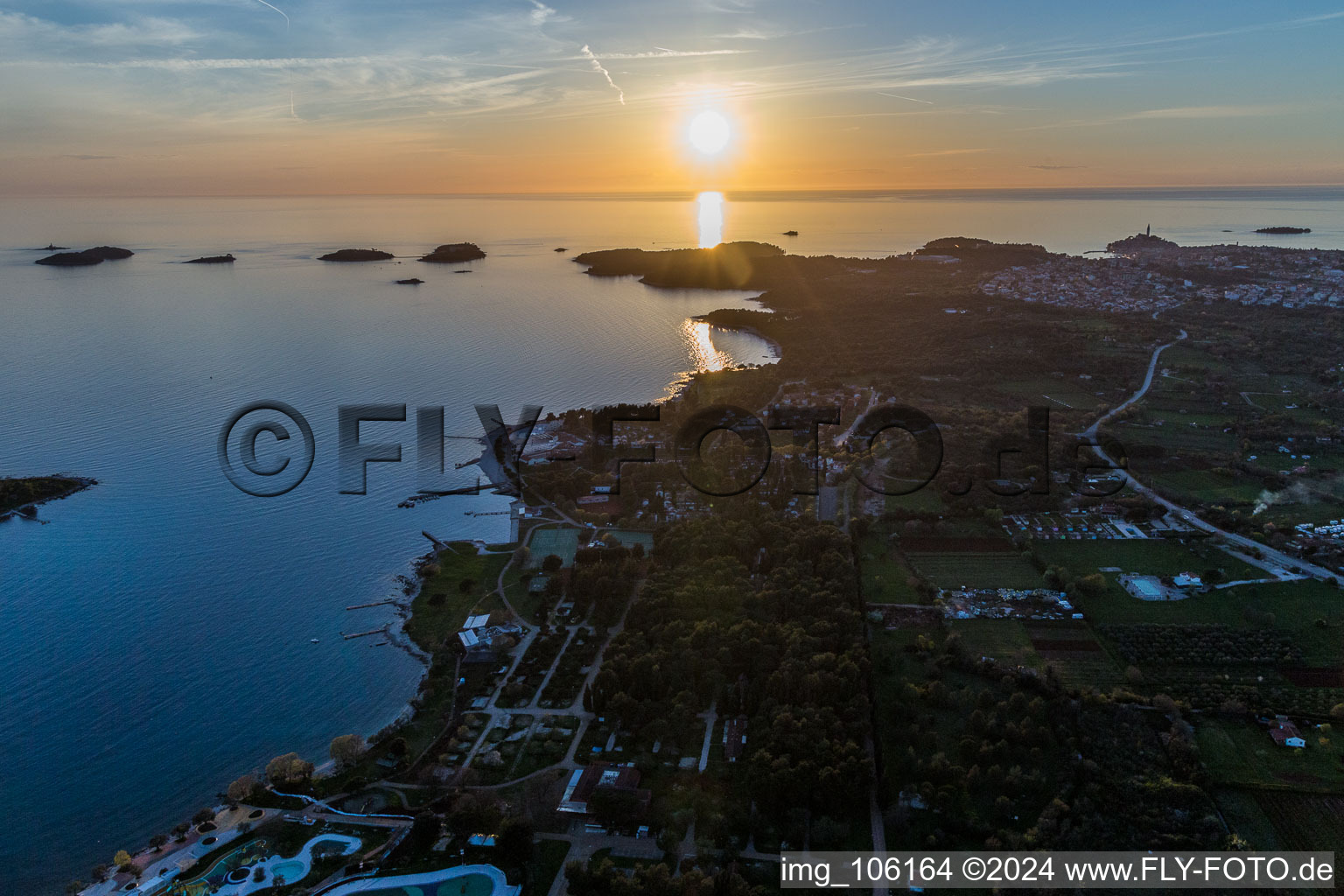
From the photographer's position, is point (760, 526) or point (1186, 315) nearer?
point (760, 526)

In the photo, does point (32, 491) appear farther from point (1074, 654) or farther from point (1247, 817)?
point (1247, 817)

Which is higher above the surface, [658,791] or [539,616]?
[539,616]

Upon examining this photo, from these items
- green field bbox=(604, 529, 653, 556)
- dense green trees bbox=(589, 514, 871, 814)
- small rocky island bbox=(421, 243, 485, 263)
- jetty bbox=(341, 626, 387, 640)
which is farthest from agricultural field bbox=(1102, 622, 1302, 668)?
small rocky island bbox=(421, 243, 485, 263)

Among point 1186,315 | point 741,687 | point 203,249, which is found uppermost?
point 203,249

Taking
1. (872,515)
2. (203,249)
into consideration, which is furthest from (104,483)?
(203,249)

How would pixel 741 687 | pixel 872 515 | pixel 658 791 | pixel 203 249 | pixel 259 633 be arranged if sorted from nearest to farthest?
1. pixel 658 791
2. pixel 741 687
3. pixel 259 633
4. pixel 872 515
5. pixel 203 249

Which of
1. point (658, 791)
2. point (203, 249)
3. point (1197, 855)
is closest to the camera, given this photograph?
point (1197, 855)

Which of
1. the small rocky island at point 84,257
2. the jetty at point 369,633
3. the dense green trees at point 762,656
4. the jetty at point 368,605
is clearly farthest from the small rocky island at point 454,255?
Answer: the jetty at point 369,633

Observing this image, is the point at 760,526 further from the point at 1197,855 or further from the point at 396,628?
the point at 1197,855
